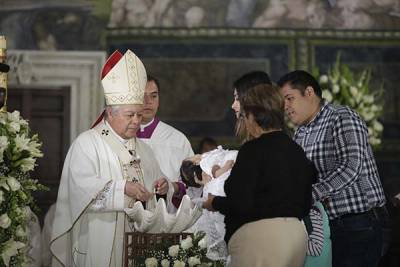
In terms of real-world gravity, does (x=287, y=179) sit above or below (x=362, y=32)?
below

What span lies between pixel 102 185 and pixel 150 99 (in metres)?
1.32

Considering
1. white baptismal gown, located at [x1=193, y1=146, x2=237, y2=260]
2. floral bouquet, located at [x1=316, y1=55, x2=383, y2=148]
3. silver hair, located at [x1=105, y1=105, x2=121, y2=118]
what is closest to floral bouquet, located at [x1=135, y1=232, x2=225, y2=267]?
white baptismal gown, located at [x1=193, y1=146, x2=237, y2=260]

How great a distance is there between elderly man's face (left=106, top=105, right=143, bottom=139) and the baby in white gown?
75cm

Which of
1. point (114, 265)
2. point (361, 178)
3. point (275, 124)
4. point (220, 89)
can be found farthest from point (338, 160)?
point (220, 89)

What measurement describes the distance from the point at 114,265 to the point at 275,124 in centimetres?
180

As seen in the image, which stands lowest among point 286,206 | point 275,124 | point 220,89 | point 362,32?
point 286,206

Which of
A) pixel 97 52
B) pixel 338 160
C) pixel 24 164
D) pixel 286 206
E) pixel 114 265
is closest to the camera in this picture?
pixel 286 206

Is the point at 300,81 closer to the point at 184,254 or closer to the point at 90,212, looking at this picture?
the point at 184,254

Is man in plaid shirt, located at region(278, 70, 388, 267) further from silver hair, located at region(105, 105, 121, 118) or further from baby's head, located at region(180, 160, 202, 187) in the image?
silver hair, located at region(105, 105, 121, 118)

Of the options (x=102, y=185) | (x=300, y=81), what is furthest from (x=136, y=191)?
(x=300, y=81)

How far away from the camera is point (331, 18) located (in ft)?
35.9

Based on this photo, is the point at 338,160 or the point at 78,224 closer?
the point at 338,160

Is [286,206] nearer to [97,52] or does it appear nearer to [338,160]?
[338,160]

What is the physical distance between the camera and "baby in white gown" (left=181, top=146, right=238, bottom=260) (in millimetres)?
5129
